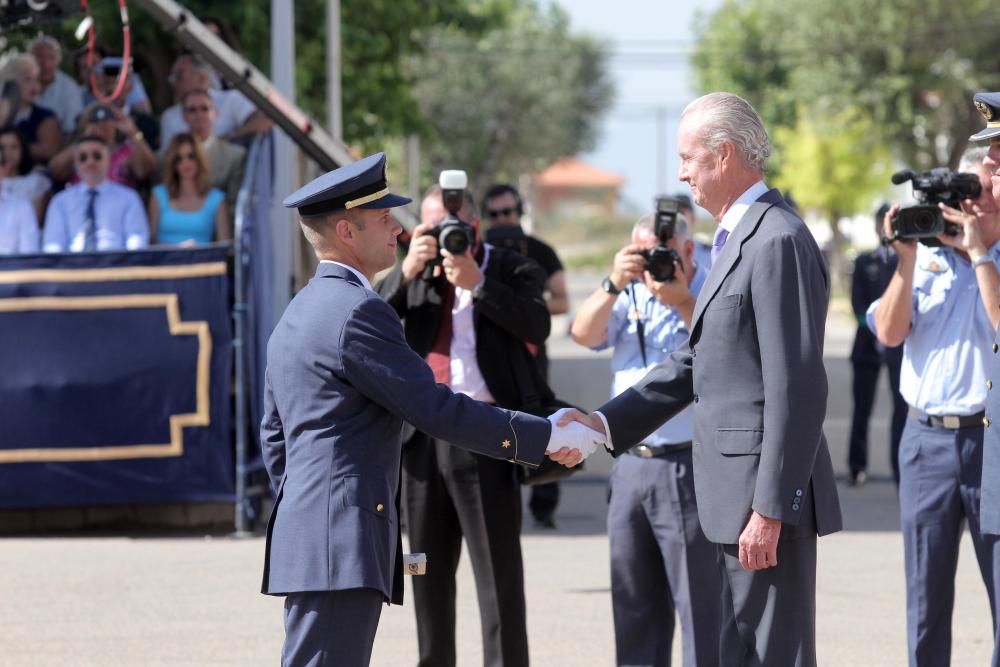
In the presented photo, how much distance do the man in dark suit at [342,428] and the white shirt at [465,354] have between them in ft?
5.37

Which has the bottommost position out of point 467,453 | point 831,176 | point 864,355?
point 864,355

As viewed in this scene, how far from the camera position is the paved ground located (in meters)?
6.96

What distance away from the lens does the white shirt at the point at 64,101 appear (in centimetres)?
1129

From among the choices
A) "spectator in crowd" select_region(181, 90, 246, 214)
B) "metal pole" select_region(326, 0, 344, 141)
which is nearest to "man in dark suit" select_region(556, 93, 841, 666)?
"spectator in crowd" select_region(181, 90, 246, 214)

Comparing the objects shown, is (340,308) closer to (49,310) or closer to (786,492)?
(786,492)

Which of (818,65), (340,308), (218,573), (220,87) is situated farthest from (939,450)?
(818,65)

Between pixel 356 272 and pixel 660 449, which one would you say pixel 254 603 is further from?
pixel 356 272

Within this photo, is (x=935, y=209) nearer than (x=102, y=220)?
Yes

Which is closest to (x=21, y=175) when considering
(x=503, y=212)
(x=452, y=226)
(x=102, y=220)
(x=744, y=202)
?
(x=102, y=220)

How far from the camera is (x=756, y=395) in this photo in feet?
14.2

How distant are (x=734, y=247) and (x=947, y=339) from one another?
Result: 1.79 m

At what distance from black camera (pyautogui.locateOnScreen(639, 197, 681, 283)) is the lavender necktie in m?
0.88

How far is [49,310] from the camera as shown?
32.3 feet

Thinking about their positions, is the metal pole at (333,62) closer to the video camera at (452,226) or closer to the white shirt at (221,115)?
the white shirt at (221,115)
